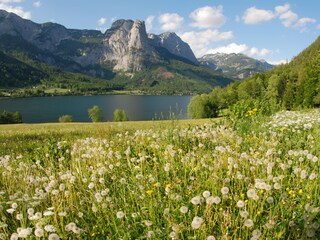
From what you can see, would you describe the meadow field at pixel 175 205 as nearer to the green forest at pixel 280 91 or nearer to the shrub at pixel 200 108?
the green forest at pixel 280 91

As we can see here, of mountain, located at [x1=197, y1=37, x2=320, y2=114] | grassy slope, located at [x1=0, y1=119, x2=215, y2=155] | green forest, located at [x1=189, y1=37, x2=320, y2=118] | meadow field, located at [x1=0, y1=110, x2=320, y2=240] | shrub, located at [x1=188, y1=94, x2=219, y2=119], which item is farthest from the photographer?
shrub, located at [x1=188, y1=94, x2=219, y2=119]

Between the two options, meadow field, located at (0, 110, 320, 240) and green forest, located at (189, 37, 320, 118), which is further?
green forest, located at (189, 37, 320, 118)

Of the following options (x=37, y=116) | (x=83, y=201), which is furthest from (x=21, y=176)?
(x=37, y=116)

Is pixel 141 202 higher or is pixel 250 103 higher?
pixel 250 103

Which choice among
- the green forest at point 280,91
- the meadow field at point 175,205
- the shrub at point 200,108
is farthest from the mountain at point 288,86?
the meadow field at point 175,205

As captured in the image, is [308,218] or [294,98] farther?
[294,98]

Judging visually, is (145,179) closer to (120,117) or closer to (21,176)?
(21,176)

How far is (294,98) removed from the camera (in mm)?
84625

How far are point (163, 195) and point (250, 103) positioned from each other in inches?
494

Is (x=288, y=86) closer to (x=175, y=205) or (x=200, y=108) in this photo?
(x=200, y=108)

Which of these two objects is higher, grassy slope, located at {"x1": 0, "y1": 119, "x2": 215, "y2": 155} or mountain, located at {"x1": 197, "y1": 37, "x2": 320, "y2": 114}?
mountain, located at {"x1": 197, "y1": 37, "x2": 320, "y2": 114}

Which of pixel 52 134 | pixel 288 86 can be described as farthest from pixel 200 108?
pixel 52 134

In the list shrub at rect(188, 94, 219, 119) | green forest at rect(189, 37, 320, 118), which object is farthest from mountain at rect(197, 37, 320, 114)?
shrub at rect(188, 94, 219, 119)

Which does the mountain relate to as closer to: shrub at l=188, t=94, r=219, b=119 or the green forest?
the green forest
